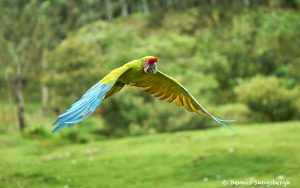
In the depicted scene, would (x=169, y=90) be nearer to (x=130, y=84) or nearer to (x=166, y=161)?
(x=130, y=84)

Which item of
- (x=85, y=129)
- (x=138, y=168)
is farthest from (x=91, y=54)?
(x=138, y=168)

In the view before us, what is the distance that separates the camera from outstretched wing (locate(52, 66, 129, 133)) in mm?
3957

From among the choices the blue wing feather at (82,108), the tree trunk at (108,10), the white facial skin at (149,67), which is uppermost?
the tree trunk at (108,10)

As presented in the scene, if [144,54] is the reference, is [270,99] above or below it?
below

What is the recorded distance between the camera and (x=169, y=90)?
5.94 m

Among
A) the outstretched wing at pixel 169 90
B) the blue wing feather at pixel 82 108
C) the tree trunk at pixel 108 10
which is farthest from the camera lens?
the tree trunk at pixel 108 10

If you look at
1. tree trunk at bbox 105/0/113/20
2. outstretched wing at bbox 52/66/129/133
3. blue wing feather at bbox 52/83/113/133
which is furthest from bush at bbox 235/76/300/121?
tree trunk at bbox 105/0/113/20

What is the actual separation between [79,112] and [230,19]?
47.3 m

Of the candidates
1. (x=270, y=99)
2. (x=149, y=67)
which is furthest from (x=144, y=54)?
(x=149, y=67)

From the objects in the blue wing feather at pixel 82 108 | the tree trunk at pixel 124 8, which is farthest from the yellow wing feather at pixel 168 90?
the tree trunk at pixel 124 8

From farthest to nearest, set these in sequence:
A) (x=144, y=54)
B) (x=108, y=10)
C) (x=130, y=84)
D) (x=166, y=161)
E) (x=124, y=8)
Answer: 1. (x=124, y=8)
2. (x=108, y=10)
3. (x=144, y=54)
4. (x=166, y=161)
5. (x=130, y=84)

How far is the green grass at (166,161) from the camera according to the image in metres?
12.8

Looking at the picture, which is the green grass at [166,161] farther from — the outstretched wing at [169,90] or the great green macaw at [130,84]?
the great green macaw at [130,84]

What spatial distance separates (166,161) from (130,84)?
10.1 meters
